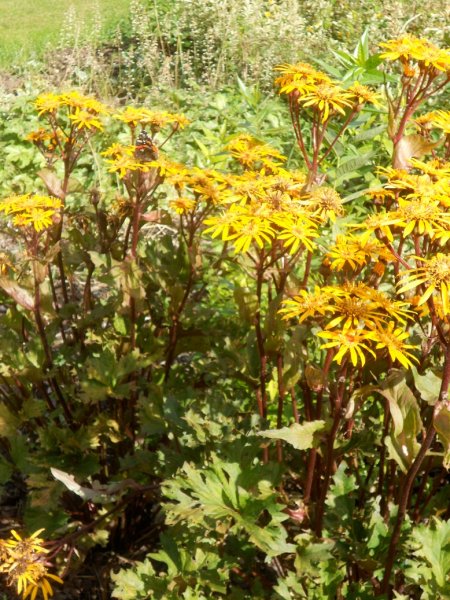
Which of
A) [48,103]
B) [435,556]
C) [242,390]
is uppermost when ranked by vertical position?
[48,103]

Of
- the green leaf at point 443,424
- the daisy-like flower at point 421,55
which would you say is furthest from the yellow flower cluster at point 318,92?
the green leaf at point 443,424

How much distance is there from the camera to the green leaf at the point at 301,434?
5.05 feet

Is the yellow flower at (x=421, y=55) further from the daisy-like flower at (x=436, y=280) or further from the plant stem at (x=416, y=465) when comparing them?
the plant stem at (x=416, y=465)

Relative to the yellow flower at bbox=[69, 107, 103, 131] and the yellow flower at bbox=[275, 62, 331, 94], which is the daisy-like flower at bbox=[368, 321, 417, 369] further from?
the yellow flower at bbox=[69, 107, 103, 131]

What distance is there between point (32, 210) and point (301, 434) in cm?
104

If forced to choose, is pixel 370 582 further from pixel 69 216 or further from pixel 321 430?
pixel 69 216

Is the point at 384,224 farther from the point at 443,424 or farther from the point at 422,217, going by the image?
the point at 443,424

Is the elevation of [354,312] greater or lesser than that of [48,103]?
lesser

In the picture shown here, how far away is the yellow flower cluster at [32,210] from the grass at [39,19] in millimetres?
7347

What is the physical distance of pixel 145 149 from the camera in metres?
2.10

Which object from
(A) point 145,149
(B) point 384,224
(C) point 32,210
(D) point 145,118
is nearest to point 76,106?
(D) point 145,118

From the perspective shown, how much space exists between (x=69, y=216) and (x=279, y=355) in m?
0.94

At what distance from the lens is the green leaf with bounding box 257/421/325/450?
1539 millimetres

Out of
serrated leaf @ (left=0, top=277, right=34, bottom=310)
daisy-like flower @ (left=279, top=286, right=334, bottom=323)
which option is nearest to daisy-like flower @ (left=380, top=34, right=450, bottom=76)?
daisy-like flower @ (left=279, top=286, right=334, bottom=323)
